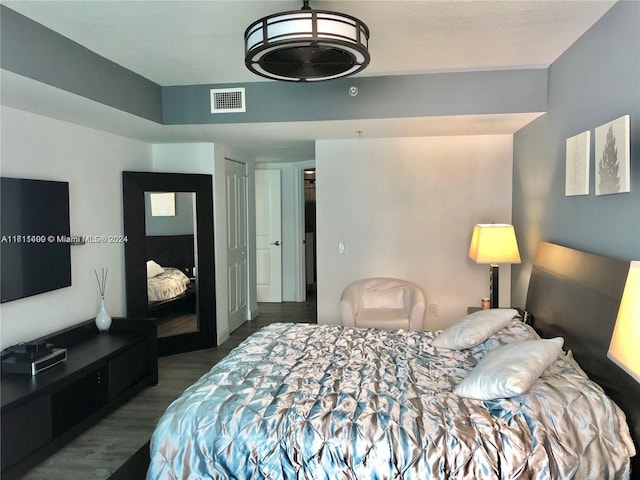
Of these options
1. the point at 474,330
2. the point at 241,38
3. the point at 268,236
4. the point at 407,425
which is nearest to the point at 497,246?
the point at 474,330

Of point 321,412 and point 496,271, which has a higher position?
point 496,271

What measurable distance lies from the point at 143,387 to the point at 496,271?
3131 mm

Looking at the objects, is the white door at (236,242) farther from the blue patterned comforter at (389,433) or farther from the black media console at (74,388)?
the blue patterned comforter at (389,433)

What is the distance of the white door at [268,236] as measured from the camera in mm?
7238

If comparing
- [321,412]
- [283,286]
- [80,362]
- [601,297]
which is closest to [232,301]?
[283,286]

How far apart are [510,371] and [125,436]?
251 centimetres

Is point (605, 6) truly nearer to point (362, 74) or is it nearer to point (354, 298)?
point (362, 74)

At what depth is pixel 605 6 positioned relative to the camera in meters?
2.37

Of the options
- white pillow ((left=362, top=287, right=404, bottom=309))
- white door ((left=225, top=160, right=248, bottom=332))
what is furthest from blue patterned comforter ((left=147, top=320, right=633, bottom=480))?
white door ((left=225, top=160, right=248, bottom=332))

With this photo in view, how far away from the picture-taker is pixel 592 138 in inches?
101

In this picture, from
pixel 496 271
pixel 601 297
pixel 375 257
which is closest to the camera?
pixel 601 297

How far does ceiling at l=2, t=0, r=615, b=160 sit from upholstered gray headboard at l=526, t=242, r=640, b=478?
1330 mm

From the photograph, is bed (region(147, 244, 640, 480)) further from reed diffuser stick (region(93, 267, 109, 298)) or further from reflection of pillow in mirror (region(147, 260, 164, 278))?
reflection of pillow in mirror (region(147, 260, 164, 278))

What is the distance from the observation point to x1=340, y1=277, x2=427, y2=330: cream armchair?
407 centimetres
